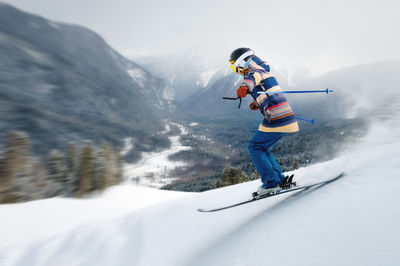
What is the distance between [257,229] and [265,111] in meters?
1.97

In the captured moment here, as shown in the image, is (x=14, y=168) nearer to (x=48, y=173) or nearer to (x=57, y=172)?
(x=57, y=172)

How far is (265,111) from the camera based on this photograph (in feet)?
12.7

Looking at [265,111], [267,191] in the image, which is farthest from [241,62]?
[267,191]

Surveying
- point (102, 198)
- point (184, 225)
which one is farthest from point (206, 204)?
point (102, 198)

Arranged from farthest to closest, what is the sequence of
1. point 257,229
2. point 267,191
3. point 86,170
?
point 86,170 < point 267,191 < point 257,229

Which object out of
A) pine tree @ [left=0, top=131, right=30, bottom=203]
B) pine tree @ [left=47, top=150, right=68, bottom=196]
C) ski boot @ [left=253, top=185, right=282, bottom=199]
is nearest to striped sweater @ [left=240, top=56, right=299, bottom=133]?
ski boot @ [left=253, top=185, right=282, bottom=199]

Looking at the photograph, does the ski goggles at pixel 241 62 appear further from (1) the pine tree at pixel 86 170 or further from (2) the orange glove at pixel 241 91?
(1) the pine tree at pixel 86 170

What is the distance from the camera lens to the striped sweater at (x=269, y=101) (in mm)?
3812

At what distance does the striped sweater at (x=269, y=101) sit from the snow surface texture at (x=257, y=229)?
3.57ft

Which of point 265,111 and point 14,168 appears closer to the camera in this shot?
point 265,111

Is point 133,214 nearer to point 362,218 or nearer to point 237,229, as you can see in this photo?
point 237,229

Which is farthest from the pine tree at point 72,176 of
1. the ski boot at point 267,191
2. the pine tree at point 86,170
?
the ski boot at point 267,191

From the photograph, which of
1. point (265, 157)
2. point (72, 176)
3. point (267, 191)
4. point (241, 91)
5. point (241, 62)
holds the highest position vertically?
point (241, 62)

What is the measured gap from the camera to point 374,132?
12.8 ft
